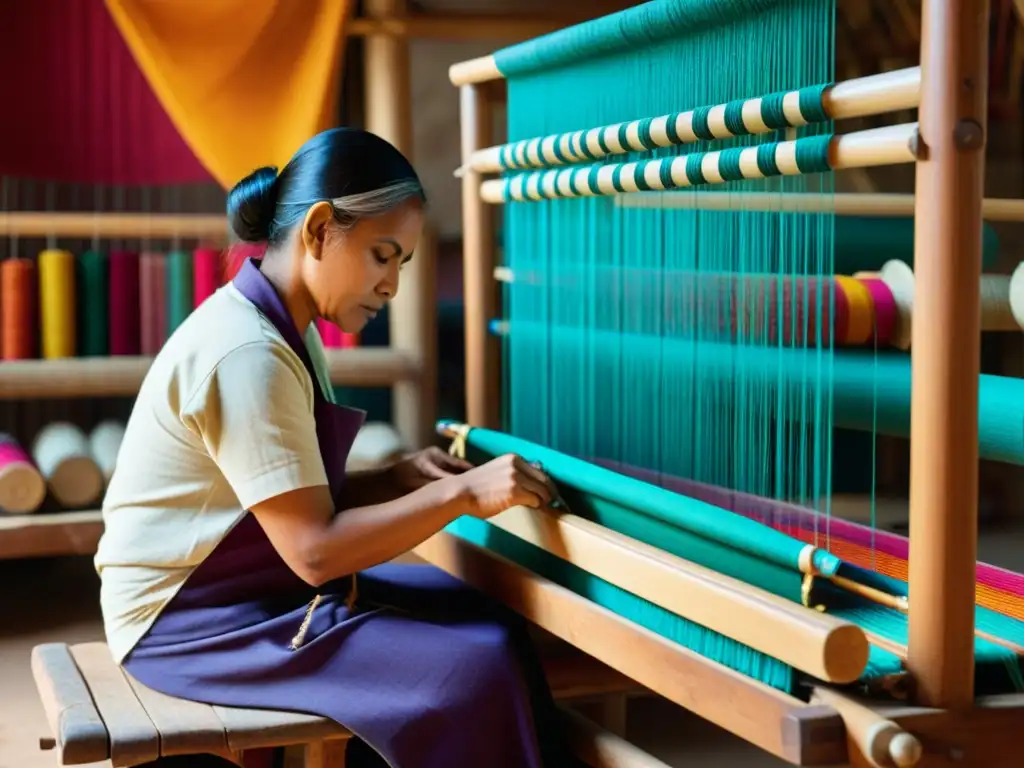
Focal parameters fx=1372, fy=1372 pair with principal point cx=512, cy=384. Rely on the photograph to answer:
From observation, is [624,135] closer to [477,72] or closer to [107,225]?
[477,72]

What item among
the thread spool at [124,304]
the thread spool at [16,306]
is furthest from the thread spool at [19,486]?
the thread spool at [124,304]

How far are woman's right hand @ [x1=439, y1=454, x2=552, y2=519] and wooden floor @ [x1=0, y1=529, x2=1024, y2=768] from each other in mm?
989

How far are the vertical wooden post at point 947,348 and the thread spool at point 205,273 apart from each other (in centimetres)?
229

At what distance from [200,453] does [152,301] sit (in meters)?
1.70

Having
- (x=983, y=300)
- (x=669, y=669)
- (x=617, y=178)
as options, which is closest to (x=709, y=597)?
(x=669, y=669)

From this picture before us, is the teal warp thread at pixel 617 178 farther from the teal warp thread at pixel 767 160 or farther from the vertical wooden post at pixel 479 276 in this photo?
the vertical wooden post at pixel 479 276

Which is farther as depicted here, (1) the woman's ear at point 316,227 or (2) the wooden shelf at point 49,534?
(2) the wooden shelf at point 49,534

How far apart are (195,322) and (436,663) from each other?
52 centimetres

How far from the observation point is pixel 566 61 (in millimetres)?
1954

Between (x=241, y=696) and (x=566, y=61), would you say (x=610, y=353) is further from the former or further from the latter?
(x=241, y=696)

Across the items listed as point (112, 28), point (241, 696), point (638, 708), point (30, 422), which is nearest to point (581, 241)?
point (241, 696)

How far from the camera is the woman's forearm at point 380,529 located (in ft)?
5.29

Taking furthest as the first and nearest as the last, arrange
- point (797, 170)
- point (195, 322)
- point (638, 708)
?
point (638, 708) → point (195, 322) → point (797, 170)

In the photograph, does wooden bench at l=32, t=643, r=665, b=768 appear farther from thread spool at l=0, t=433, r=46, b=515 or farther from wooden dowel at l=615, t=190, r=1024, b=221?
thread spool at l=0, t=433, r=46, b=515
